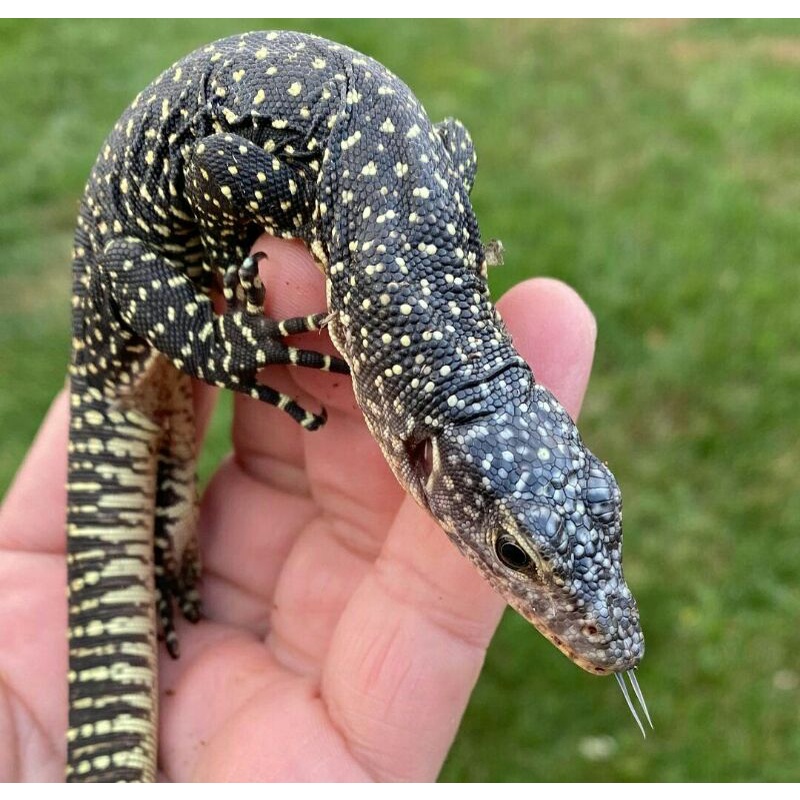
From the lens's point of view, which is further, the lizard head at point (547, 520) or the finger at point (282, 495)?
the finger at point (282, 495)

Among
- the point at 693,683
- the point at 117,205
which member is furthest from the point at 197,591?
the point at 693,683

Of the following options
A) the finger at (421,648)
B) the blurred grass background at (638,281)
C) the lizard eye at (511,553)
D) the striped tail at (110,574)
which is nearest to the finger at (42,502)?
the striped tail at (110,574)

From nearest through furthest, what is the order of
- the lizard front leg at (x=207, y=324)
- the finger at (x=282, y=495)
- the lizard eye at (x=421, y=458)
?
1. the lizard eye at (x=421, y=458)
2. the lizard front leg at (x=207, y=324)
3. the finger at (x=282, y=495)

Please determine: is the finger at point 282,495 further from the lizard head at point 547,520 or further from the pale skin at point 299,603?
the lizard head at point 547,520

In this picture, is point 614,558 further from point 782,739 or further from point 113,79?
point 113,79

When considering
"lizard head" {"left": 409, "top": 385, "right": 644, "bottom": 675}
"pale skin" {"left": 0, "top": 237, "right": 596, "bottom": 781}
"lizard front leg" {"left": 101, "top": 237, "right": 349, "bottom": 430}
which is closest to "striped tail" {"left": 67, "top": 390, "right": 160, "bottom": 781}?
"pale skin" {"left": 0, "top": 237, "right": 596, "bottom": 781}

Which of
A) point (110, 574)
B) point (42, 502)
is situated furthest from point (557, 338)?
point (42, 502)
